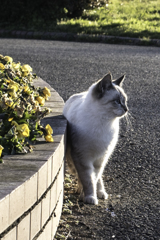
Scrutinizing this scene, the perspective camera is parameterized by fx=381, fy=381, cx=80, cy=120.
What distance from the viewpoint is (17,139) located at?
1990 mm

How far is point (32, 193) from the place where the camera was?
167cm

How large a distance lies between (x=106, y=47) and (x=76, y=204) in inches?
309

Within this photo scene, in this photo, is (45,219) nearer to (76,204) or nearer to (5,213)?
(5,213)

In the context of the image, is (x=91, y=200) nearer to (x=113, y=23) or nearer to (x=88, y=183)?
(x=88, y=183)

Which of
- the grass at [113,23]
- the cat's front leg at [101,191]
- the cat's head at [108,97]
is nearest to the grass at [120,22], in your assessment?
the grass at [113,23]

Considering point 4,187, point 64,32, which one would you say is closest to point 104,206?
point 4,187

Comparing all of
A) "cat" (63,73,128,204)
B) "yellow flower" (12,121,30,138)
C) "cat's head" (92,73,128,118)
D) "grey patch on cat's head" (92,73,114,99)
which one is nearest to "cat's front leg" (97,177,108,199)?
"cat" (63,73,128,204)

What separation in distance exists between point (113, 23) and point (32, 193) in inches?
450

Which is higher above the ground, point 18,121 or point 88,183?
point 18,121

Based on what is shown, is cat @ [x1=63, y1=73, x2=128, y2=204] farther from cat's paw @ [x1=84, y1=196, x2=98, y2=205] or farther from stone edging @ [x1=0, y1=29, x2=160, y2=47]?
stone edging @ [x1=0, y1=29, x2=160, y2=47]

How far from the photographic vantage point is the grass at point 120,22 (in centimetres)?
1141

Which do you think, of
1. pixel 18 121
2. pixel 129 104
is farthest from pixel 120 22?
pixel 18 121

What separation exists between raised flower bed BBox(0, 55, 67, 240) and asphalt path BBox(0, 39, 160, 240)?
48 cm

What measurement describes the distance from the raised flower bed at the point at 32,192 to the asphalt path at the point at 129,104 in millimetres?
485
